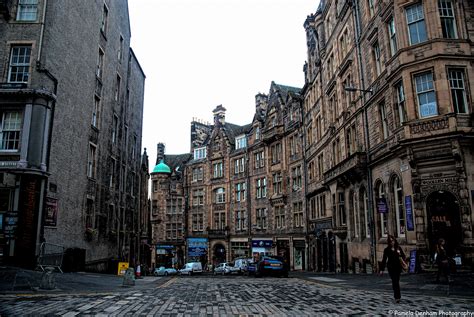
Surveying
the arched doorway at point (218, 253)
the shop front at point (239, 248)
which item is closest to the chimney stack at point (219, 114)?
the shop front at point (239, 248)

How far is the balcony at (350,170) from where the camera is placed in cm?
2266

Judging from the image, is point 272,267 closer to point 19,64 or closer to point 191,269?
point 19,64

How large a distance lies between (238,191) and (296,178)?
1219 centimetres

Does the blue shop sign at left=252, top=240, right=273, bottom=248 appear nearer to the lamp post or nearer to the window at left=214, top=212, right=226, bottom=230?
the window at left=214, top=212, right=226, bottom=230

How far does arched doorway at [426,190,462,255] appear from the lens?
52.5 feet

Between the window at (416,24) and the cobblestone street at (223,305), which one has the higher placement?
the window at (416,24)

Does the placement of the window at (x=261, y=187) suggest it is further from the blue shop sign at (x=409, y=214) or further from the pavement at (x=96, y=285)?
the pavement at (x=96, y=285)

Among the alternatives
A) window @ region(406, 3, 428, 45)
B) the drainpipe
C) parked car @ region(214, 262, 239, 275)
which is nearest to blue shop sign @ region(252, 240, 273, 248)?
parked car @ region(214, 262, 239, 275)

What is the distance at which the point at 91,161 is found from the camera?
80.6ft

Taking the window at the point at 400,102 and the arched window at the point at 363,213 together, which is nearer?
the window at the point at 400,102

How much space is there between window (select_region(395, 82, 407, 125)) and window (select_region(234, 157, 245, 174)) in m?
32.2

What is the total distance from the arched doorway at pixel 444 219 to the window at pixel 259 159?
99.4 feet

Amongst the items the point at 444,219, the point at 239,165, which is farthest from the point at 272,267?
the point at 239,165

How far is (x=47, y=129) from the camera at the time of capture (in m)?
17.9
